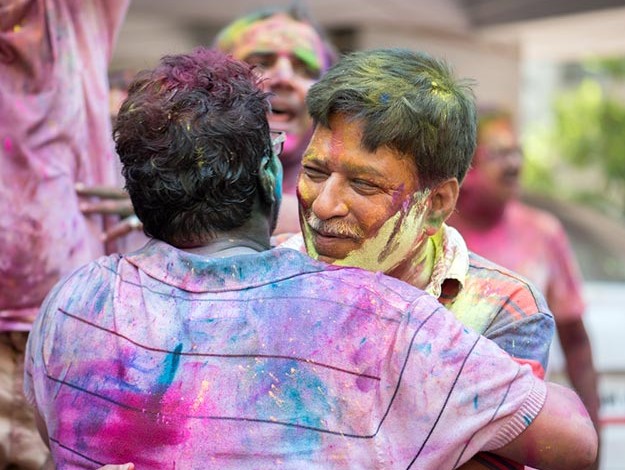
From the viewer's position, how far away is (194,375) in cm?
202

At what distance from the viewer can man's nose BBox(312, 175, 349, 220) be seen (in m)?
2.23

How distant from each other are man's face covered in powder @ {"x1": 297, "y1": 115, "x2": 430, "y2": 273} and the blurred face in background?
2.61 m

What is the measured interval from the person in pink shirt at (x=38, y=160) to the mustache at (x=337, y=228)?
44.8 inches

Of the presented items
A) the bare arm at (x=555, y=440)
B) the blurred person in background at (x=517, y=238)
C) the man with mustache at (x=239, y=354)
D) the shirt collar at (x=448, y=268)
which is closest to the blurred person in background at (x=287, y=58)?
the blurred person in background at (x=517, y=238)

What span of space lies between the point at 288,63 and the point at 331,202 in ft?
5.57

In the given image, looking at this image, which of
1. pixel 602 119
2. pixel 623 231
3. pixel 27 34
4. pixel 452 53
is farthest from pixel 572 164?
pixel 27 34

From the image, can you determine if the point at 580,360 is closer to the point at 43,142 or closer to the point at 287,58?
the point at 287,58

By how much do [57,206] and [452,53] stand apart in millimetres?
6712

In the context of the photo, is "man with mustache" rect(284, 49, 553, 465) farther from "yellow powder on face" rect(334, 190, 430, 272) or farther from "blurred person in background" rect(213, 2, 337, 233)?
"blurred person in background" rect(213, 2, 337, 233)

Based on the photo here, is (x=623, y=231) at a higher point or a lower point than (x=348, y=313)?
lower

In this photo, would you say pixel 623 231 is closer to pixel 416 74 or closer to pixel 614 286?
pixel 614 286

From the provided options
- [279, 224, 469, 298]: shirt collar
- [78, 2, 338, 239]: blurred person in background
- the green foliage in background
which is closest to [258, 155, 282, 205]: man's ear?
[279, 224, 469, 298]: shirt collar

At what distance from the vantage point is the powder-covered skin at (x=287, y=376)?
77.2 inches

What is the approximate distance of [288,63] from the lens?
384cm
